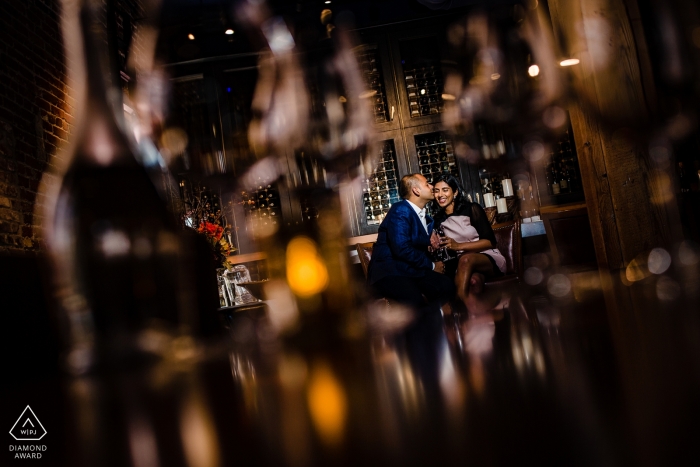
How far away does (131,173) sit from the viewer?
1.41 ft

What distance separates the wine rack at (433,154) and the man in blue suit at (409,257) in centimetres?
275

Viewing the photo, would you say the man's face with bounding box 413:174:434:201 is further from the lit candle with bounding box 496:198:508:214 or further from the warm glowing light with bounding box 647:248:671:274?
the lit candle with bounding box 496:198:508:214

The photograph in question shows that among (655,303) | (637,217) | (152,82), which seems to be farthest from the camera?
(637,217)

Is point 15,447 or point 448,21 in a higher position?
point 448,21

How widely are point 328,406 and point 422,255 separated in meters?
2.93

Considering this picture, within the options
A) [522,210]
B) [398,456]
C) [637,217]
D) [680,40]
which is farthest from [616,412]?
[522,210]

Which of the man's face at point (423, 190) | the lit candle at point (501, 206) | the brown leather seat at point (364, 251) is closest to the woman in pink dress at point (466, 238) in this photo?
the man's face at point (423, 190)

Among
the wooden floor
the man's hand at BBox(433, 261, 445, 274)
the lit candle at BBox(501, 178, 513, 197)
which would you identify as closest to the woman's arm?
the man's hand at BBox(433, 261, 445, 274)

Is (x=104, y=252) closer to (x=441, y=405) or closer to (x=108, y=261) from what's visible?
(x=108, y=261)

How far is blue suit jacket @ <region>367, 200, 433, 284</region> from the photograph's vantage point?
299 centimetres

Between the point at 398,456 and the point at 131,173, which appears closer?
the point at 398,456

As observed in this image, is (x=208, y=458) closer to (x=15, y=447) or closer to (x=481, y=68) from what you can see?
(x=15, y=447)

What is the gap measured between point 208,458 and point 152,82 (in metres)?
0.36

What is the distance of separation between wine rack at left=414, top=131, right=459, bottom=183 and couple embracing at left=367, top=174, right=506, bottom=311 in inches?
90.6
